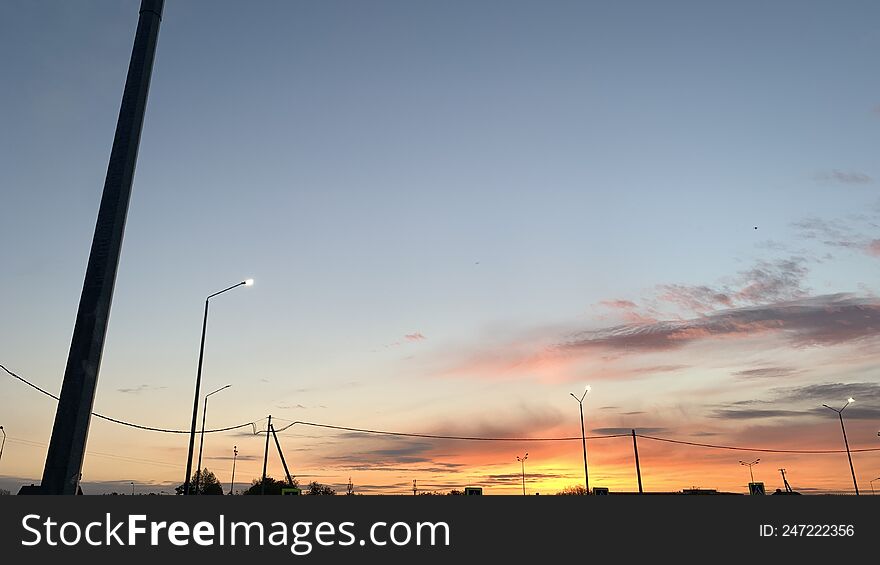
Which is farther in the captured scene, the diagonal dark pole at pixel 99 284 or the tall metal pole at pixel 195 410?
the tall metal pole at pixel 195 410

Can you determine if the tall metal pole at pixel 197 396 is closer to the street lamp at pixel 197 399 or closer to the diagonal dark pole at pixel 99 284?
the street lamp at pixel 197 399

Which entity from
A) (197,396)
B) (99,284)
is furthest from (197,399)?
(99,284)

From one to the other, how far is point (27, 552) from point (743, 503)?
9.21 meters

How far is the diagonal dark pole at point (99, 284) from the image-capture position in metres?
9.52

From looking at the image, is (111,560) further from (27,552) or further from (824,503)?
(824,503)

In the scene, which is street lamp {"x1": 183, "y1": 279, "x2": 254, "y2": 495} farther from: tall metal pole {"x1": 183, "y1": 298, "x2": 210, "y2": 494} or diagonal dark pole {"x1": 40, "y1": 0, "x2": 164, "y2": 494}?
diagonal dark pole {"x1": 40, "y1": 0, "x2": 164, "y2": 494}

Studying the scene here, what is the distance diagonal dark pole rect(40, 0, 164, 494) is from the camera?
952cm

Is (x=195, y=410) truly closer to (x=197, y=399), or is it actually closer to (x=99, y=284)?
(x=197, y=399)

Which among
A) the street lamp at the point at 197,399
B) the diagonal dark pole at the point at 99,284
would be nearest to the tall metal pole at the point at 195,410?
the street lamp at the point at 197,399

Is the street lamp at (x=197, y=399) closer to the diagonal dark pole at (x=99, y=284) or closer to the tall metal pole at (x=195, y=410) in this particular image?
the tall metal pole at (x=195, y=410)

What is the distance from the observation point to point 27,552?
7.30 meters

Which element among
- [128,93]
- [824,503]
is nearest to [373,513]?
[824,503]

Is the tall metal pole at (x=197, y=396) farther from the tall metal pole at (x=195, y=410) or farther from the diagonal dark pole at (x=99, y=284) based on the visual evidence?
the diagonal dark pole at (x=99, y=284)

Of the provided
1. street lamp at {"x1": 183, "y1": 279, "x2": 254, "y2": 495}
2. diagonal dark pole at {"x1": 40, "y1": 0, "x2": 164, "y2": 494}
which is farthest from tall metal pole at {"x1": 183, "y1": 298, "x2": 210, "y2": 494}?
diagonal dark pole at {"x1": 40, "y1": 0, "x2": 164, "y2": 494}
